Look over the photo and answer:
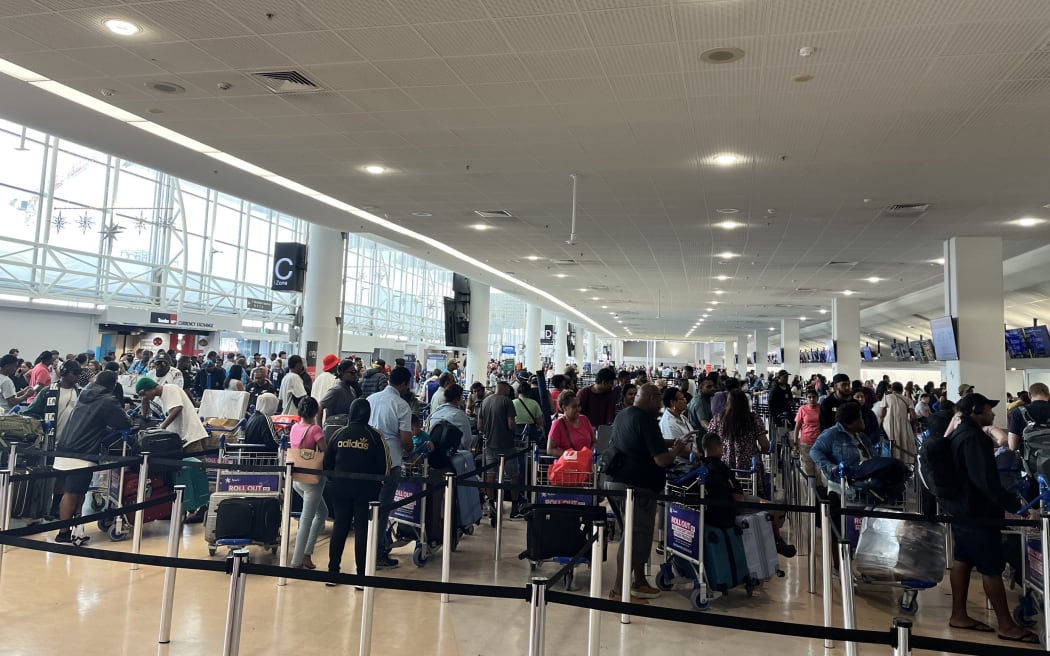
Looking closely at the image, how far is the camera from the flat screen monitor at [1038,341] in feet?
59.3

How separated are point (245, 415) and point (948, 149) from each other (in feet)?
32.6

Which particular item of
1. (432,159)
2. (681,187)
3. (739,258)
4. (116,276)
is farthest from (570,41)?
(116,276)

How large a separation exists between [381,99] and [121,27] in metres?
2.37

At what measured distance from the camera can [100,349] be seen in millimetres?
23266

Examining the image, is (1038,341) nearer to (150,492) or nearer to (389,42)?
(389,42)

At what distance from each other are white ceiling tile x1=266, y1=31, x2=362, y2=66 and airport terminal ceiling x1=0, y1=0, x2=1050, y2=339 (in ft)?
0.07

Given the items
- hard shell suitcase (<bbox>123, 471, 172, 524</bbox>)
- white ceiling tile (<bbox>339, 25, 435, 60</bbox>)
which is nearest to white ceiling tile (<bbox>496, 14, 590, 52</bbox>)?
white ceiling tile (<bbox>339, 25, 435, 60</bbox>)

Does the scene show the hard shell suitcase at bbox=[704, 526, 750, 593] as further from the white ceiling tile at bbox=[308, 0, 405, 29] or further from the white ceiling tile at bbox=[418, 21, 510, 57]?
the white ceiling tile at bbox=[308, 0, 405, 29]

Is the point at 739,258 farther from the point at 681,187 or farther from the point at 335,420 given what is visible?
the point at 335,420

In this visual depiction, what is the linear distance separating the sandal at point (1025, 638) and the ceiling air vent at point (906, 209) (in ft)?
25.7

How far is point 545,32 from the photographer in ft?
18.3

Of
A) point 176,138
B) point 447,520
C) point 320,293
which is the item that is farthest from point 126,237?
point 447,520

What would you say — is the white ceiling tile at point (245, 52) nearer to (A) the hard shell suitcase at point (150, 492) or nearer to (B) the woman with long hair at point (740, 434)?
(A) the hard shell suitcase at point (150, 492)

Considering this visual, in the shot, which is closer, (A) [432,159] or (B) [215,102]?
(B) [215,102]
